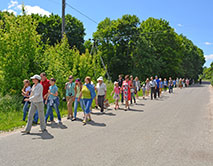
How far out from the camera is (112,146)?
5691 millimetres

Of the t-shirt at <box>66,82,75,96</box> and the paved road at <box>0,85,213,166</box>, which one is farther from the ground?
the t-shirt at <box>66,82,75,96</box>

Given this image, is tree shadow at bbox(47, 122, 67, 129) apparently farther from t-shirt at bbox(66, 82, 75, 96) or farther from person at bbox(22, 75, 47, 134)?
t-shirt at bbox(66, 82, 75, 96)

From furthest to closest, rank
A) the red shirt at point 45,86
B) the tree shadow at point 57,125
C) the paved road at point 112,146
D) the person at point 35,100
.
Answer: the red shirt at point 45,86 < the tree shadow at point 57,125 < the person at point 35,100 < the paved road at point 112,146

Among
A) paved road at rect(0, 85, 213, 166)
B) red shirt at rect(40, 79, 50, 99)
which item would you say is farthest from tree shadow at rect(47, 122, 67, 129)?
red shirt at rect(40, 79, 50, 99)

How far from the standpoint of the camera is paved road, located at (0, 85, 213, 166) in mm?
4715

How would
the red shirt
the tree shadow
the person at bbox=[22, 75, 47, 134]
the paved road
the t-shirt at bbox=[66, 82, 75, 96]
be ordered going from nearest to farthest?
the paved road
the person at bbox=[22, 75, 47, 134]
the tree shadow
the red shirt
the t-shirt at bbox=[66, 82, 75, 96]

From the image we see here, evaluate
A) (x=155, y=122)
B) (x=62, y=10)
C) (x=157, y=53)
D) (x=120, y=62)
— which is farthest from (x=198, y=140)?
(x=157, y=53)

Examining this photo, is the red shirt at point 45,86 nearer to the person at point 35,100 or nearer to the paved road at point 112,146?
the paved road at point 112,146

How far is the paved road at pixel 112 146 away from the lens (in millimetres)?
4715

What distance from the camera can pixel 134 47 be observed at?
44938 mm

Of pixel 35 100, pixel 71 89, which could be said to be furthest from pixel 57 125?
pixel 71 89

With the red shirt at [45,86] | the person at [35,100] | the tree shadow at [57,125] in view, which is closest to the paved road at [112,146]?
the tree shadow at [57,125]

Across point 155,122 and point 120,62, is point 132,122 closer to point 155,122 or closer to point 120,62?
point 155,122

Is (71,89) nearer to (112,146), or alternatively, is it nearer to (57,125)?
(57,125)
